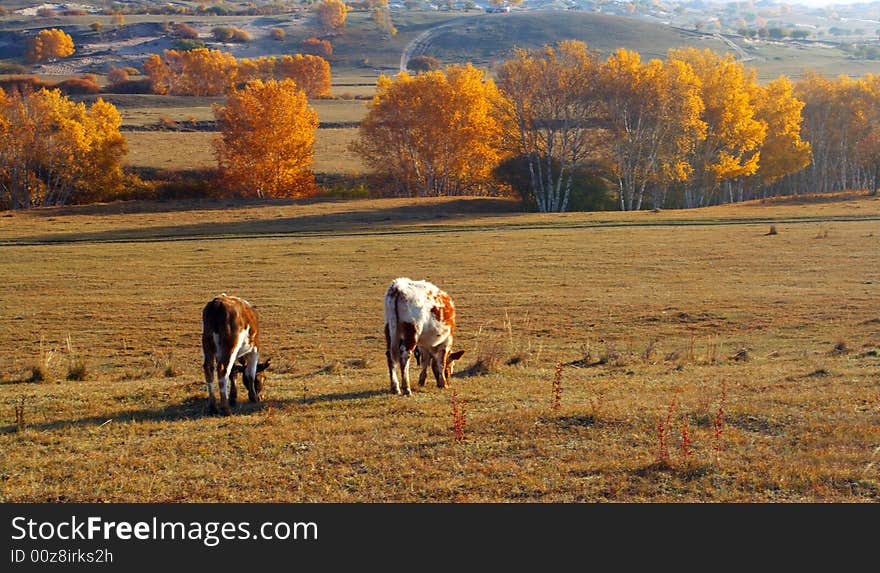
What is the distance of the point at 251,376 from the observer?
46.1 ft

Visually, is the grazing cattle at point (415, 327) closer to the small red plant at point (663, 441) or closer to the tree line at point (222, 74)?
the small red plant at point (663, 441)

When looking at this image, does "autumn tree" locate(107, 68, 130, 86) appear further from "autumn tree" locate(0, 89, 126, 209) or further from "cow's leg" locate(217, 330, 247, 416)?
"cow's leg" locate(217, 330, 247, 416)

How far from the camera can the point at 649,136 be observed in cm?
7050

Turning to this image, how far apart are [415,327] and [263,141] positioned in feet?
219

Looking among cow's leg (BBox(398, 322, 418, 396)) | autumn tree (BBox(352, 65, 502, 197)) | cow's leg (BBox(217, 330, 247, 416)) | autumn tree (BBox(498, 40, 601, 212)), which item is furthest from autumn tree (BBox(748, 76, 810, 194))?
cow's leg (BBox(217, 330, 247, 416))

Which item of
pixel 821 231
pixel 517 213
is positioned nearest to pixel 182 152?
pixel 517 213

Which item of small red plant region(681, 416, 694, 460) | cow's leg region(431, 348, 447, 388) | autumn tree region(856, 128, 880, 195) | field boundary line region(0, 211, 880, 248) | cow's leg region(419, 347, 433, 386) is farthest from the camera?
autumn tree region(856, 128, 880, 195)

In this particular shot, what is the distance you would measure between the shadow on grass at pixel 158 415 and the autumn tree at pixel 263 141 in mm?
66473

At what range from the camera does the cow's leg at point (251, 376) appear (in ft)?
46.1

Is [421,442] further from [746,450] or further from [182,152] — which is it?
[182,152]

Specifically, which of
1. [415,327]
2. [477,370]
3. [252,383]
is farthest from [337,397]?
[477,370]

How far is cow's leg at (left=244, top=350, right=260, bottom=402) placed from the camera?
14.1 meters

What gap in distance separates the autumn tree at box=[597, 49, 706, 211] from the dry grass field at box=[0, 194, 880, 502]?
1988 cm

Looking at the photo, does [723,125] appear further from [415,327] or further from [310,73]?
[310,73]
